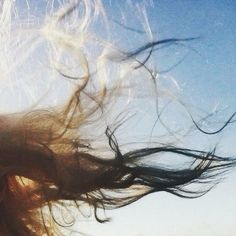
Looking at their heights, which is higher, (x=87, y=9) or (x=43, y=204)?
(x=87, y=9)

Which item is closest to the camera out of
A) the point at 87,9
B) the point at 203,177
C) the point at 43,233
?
the point at 87,9

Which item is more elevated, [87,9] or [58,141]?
[87,9]

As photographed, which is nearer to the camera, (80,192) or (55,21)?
(55,21)

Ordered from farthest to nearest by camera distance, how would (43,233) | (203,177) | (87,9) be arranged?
(43,233)
(203,177)
(87,9)

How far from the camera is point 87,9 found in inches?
87.9

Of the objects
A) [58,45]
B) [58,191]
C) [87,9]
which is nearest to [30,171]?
[58,191]

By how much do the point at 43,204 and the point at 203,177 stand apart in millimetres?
662

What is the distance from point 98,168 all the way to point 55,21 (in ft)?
1.93

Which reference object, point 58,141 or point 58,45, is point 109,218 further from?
point 58,45

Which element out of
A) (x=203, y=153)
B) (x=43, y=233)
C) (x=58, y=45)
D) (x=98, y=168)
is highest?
(x=58, y=45)

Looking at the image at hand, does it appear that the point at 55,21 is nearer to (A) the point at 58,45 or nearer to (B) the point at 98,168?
(A) the point at 58,45

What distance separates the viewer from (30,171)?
2.36 m

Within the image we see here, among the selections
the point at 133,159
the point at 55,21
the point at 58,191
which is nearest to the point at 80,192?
the point at 58,191

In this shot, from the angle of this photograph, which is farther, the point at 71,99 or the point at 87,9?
the point at 71,99
